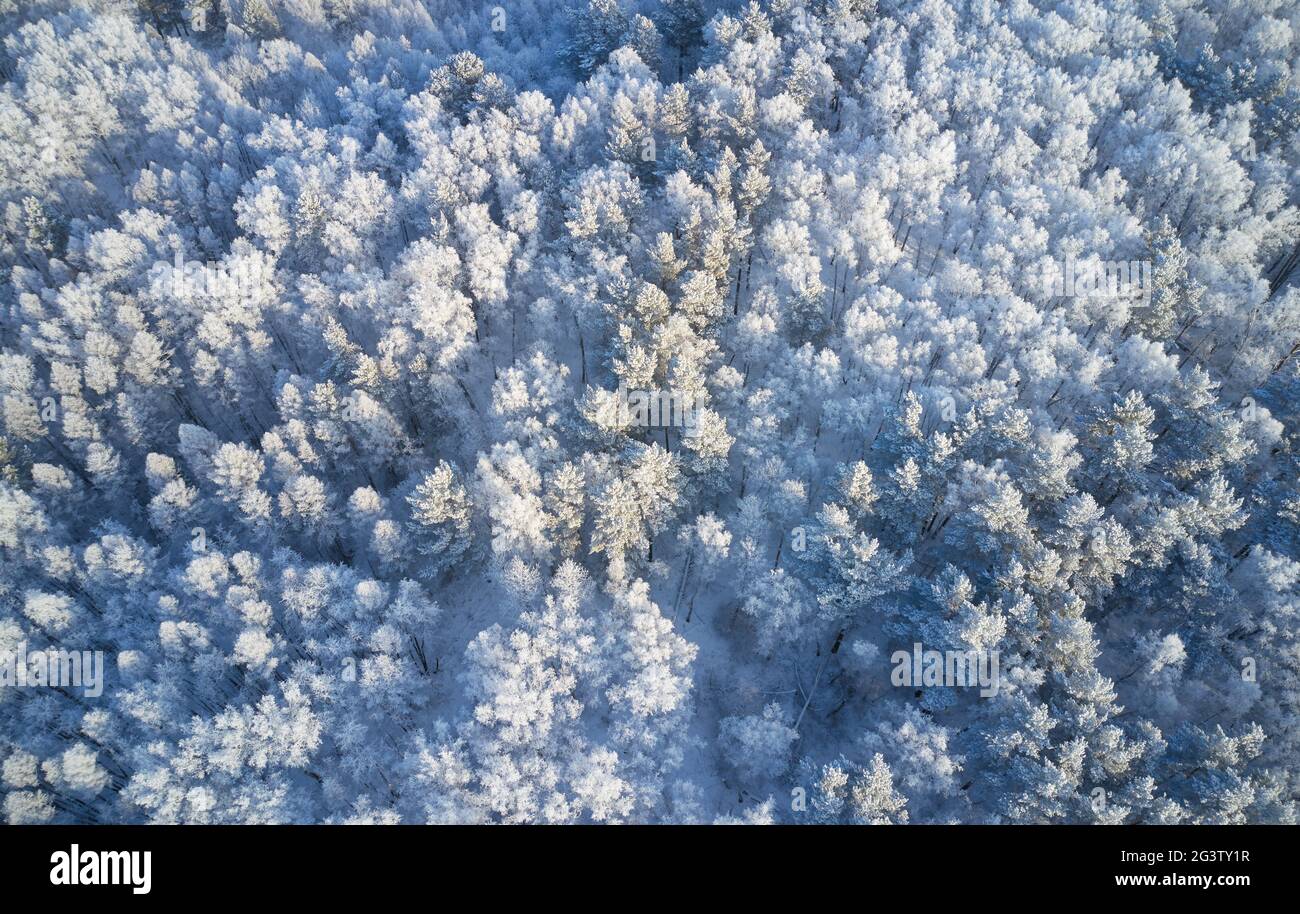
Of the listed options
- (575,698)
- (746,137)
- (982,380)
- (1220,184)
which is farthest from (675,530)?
(1220,184)

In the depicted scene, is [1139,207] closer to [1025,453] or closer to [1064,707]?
[1025,453]

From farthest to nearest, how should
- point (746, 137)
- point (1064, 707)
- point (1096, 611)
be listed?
point (746, 137) < point (1096, 611) < point (1064, 707)

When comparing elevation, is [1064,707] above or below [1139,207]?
below

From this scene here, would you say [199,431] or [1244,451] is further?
[199,431]
